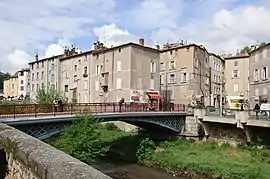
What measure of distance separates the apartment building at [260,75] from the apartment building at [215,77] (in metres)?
11.7

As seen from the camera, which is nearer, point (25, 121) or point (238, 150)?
point (25, 121)

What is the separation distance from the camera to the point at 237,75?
5269 cm

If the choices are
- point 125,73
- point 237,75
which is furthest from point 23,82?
point 237,75

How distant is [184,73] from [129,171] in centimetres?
2335

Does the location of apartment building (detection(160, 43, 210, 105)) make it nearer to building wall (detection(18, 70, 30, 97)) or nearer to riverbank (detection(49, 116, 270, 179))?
riverbank (detection(49, 116, 270, 179))

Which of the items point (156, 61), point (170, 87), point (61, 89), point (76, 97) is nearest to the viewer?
point (156, 61)

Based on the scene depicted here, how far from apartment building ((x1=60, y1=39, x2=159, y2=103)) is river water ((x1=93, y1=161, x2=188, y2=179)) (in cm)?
1407

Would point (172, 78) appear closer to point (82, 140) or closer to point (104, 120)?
point (104, 120)

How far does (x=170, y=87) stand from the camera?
156 feet

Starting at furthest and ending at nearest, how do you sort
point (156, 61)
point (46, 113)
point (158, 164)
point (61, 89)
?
point (61, 89) → point (156, 61) → point (158, 164) → point (46, 113)

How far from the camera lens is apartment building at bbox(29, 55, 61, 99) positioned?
56.1 meters

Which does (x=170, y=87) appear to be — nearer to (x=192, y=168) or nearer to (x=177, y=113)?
(x=177, y=113)

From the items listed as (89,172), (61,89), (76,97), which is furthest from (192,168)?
(61,89)

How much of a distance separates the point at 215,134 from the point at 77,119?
623 inches
